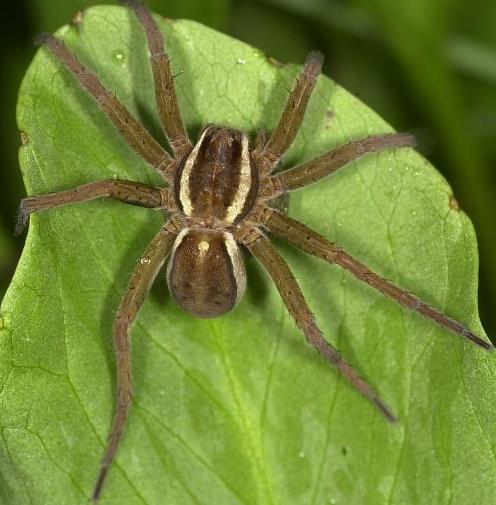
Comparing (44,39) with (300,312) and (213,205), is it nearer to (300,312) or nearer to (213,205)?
(213,205)

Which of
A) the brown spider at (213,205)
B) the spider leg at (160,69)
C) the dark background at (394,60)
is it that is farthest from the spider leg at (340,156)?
the dark background at (394,60)

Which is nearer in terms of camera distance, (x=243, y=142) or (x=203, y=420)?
(x=203, y=420)

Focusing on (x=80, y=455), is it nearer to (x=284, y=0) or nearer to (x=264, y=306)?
(x=264, y=306)

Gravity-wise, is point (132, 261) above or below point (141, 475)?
above

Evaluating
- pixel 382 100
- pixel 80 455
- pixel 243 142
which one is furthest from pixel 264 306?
pixel 382 100

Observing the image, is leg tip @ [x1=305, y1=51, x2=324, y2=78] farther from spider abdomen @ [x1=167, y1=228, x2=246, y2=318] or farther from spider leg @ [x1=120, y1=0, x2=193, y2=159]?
spider abdomen @ [x1=167, y1=228, x2=246, y2=318]

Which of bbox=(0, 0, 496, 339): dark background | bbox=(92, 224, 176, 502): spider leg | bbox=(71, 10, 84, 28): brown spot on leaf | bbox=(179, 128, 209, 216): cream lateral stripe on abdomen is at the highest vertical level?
bbox=(0, 0, 496, 339): dark background

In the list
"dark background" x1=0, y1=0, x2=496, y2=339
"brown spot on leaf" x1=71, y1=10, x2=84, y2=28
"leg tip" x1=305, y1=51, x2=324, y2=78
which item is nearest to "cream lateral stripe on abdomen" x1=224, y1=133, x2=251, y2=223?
"leg tip" x1=305, y1=51, x2=324, y2=78

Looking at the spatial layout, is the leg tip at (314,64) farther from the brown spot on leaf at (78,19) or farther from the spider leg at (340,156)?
the brown spot on leaf at (78,19)
